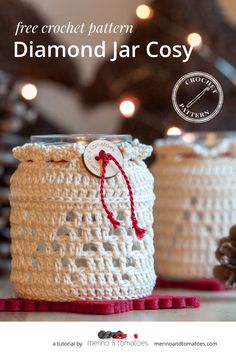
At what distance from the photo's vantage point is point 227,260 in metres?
0.94

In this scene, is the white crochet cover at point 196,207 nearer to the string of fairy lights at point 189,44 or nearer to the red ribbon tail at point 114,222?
Result: the string of fairy lights at point 189,44

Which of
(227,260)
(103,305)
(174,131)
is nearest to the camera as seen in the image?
(103,305)

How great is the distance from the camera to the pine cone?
0.93 meters

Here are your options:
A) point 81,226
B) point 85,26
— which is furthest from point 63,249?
point 85,26

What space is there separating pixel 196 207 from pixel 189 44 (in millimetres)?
206

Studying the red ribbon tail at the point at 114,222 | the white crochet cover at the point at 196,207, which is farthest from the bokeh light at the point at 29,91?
the red ribbon tail at the point at 114,222

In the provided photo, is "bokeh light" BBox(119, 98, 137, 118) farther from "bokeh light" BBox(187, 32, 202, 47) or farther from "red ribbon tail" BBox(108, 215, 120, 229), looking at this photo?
"red ribbon tail" BBox(108, 215, 120, 229)

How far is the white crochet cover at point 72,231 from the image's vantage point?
2.72ft

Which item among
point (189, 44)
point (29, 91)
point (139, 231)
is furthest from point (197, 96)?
point (29, 91)

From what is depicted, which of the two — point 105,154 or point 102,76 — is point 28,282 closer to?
point 105,154

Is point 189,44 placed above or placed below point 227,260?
above

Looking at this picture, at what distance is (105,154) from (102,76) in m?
0.29

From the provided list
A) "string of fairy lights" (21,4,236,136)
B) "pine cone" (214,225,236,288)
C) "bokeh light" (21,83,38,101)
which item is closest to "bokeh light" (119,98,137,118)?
"string of fairy lights" (21,4,236,136)

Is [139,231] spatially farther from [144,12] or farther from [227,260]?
[144,12]
